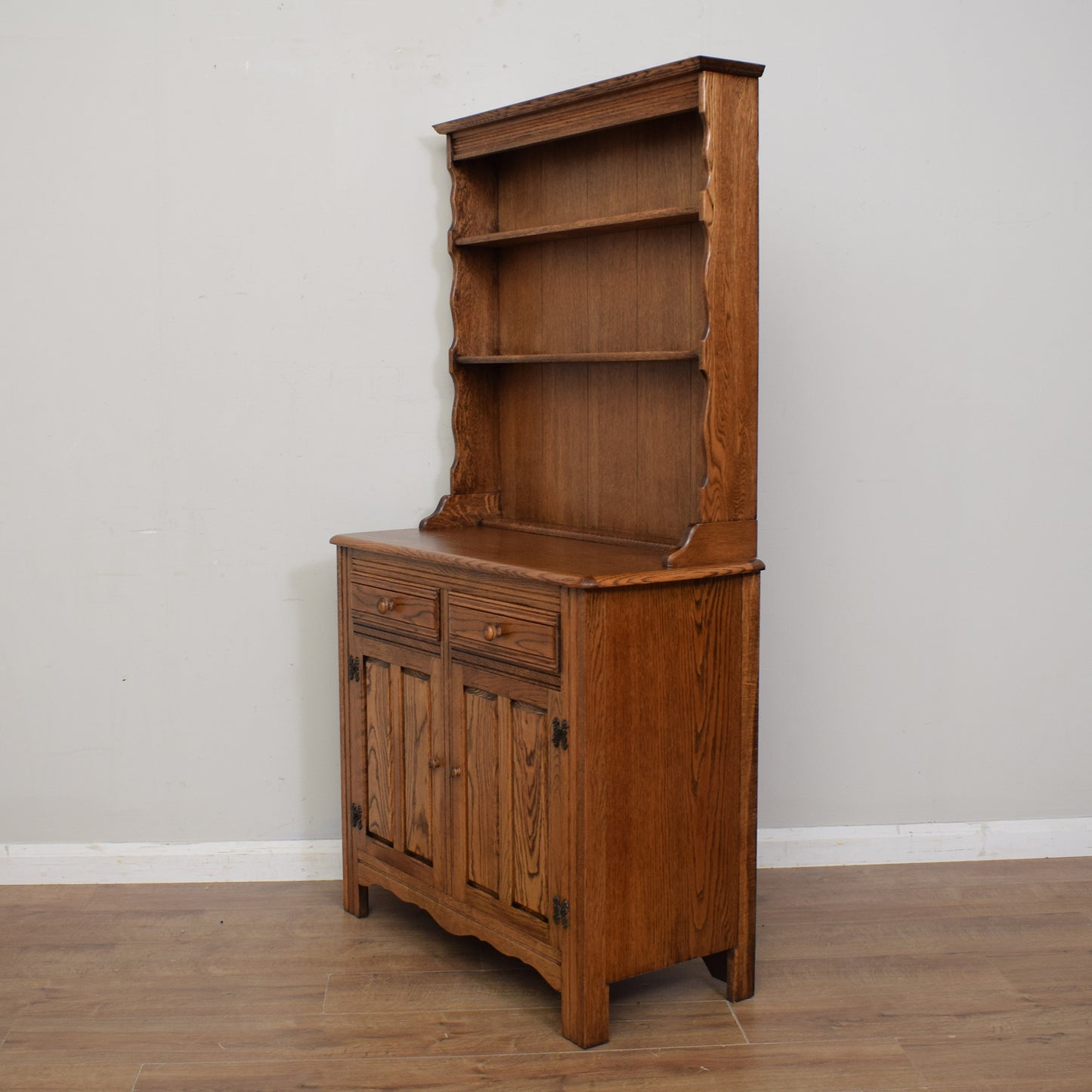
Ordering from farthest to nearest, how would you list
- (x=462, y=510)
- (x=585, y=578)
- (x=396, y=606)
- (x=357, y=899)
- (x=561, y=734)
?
1. (x=462, y=510)
2. (x=357, y=899)
3. (x=396, y=606)
4. (x=561, y=734)
5. (x=585, y=578)

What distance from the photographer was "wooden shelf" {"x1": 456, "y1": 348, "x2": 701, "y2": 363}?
2895mm

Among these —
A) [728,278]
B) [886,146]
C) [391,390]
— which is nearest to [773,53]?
[886,146]

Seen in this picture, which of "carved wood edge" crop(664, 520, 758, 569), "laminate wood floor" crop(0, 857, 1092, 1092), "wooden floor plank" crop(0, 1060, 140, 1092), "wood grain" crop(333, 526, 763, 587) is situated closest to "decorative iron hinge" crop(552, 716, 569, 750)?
"wood grain" crop(333, 526, 763, 587)

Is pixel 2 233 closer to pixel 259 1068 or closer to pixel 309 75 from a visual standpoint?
pixel 309 75

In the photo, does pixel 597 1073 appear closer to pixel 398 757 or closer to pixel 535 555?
pixel 398 757

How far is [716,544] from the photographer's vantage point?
9.29ft

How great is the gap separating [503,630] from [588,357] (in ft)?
2.39

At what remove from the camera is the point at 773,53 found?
11.5 ft

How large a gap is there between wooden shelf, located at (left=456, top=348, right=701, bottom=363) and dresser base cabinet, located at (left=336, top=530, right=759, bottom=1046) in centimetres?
46

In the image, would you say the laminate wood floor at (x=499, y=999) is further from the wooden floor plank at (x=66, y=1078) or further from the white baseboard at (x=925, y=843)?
the white baseboard at (x=925, y=843)

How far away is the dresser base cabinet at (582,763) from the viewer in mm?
2680

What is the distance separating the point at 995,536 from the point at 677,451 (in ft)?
3.75

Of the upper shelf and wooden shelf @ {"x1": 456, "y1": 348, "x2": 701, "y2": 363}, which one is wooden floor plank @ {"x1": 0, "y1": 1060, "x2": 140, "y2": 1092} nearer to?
wooden shelf @ {"x1": 456, "y1": 348, "x2": 701, "y2": 363}

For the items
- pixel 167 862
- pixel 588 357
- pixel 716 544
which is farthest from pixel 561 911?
A: pixel 167 862
